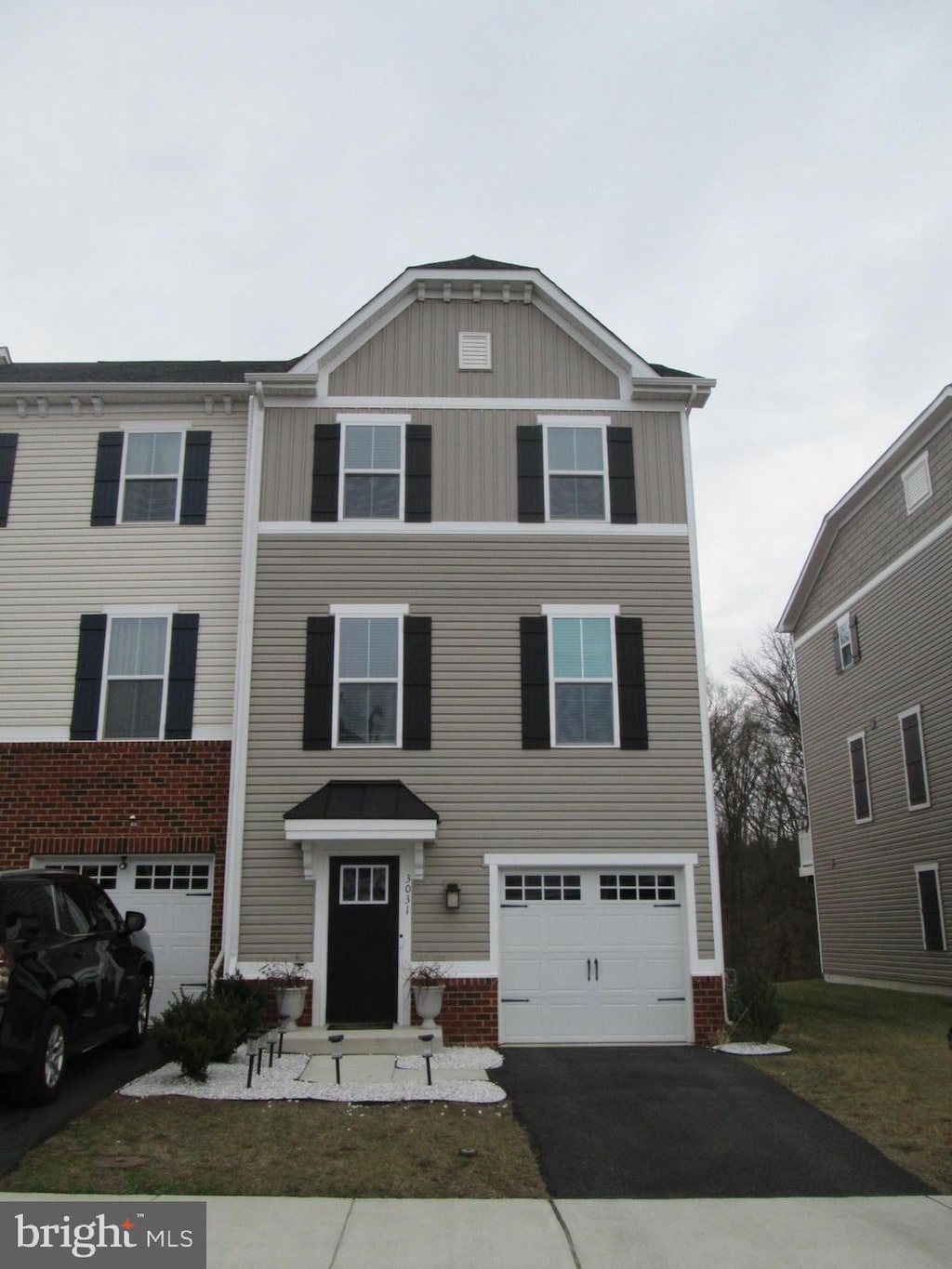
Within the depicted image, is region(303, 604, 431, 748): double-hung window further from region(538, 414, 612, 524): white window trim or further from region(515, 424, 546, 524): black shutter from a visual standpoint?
region(538, 414, 612, 524): white window trim

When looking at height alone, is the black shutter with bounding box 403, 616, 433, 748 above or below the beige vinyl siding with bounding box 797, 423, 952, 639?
below

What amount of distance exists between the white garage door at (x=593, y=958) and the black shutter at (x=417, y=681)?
196cm

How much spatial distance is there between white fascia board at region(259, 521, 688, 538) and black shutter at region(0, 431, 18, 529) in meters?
3.65

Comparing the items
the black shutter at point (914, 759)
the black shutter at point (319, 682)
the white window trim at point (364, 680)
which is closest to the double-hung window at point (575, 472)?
the white window trim at point (364, 680)

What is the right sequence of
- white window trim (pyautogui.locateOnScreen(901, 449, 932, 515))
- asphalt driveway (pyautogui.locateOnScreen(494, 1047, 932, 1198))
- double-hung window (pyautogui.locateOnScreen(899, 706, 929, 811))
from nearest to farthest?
asphalt driveway (pyautogui.locateOnScreen(494, 1047, 932, 1198))
white window trim (pyautogui.locateOnScreen(901, 449, 932, 515))
double-hung window (pyautogui.locateOnScreen(899, 706, 929, 811))

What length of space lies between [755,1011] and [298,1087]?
5398 millimetres

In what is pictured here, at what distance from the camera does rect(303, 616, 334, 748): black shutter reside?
13.0 m

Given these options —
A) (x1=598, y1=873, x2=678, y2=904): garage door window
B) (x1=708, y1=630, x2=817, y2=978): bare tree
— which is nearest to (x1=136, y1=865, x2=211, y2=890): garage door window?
(x1=598, y1=873, x2=678, y2=904): garage door window

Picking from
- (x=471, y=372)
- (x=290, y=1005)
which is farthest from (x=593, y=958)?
(x=471, y=372)

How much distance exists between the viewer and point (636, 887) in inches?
504

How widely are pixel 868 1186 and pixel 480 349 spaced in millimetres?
11046

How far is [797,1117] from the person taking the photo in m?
8.60

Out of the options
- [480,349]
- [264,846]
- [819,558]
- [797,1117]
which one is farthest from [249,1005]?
[819,558]

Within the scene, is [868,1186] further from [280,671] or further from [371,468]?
[371,468]
